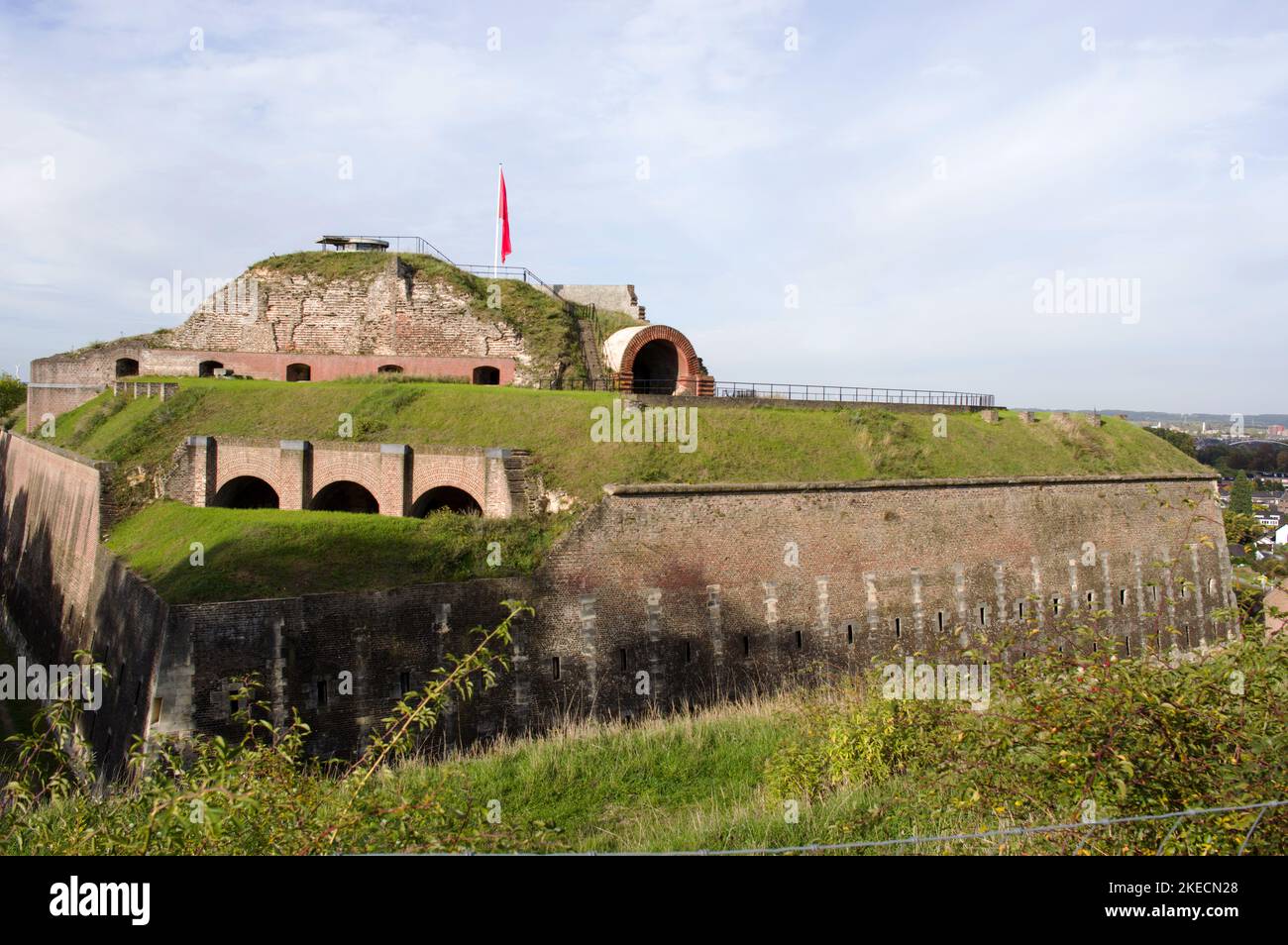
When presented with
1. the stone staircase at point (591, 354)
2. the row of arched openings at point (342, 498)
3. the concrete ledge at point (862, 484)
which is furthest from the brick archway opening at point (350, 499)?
the stone staircase at point (591, 354)

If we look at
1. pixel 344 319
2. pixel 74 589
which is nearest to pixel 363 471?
pixel 74 589

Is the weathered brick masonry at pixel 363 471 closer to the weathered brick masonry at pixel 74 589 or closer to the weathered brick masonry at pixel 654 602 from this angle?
the weathered brick masonry at pixel 654 602

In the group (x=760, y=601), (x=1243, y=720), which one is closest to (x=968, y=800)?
(x=1243, y=720)

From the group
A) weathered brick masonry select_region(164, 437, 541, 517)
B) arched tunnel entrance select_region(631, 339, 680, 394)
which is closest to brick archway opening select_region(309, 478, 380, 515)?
weathered brick masonry select_region(164, 437, 541, 517)

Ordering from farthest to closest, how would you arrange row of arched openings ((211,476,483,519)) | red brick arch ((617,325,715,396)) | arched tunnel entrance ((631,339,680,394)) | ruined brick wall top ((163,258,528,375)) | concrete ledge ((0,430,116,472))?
ruined brick wall top ((163,258,528,375)) → arched tunnel entrance ((631,339,680,394)) → red brick arch ((617,325,715,396)) → concrete ledge ((0,430,116,472)) → row of arched openings ((211,476,483,519))

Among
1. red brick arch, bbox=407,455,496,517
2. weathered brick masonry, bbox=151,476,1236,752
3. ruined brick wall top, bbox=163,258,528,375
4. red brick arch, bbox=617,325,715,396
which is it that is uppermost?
ruined brick wall top, bbox=163,258,528,375

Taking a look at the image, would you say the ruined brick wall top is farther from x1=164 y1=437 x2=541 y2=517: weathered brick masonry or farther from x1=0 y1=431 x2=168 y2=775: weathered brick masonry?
x1=164 y1=437 x2=541 y2=517: weathered brick masonry

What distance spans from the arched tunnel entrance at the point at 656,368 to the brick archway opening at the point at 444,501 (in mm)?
9249

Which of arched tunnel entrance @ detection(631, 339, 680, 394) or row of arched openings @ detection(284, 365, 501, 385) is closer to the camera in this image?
arched tunnel entrance @ detection(631, 339, 680, 394)

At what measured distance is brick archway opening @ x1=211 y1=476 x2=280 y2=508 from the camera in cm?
2258

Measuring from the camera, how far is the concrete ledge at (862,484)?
63.6ft

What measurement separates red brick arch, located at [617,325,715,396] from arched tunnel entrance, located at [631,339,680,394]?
0.98 m

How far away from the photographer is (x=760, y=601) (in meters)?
19.9
